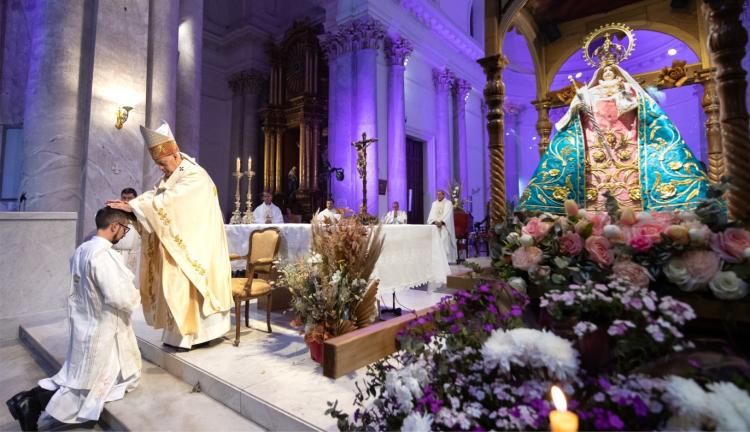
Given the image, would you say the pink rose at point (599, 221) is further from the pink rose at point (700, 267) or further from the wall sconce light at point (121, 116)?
the wall sconce light at point (121, 116)

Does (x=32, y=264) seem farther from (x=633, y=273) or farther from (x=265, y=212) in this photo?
(x=633, y=273)

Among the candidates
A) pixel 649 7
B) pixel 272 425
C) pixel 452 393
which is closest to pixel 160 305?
pixel 272 425

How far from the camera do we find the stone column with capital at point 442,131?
13.5 metres

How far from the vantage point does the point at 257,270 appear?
3869 mm

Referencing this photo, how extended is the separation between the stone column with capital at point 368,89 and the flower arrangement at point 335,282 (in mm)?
7486

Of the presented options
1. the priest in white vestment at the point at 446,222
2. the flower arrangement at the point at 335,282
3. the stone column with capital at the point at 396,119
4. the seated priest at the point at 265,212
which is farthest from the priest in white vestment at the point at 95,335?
the stone column with capital at the point at 396,119

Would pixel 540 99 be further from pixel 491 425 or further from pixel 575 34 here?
pixel 491 425

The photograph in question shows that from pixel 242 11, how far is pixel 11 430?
15.1 m

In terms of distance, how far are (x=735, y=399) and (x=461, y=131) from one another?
47.4ft

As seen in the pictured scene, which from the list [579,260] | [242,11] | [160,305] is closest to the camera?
[579,260]

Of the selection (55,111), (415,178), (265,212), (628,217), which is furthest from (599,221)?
(415,178)

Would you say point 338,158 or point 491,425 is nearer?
point 491,425

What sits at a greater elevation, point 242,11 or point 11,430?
point 242,11

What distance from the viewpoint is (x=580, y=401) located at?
1.04 m
